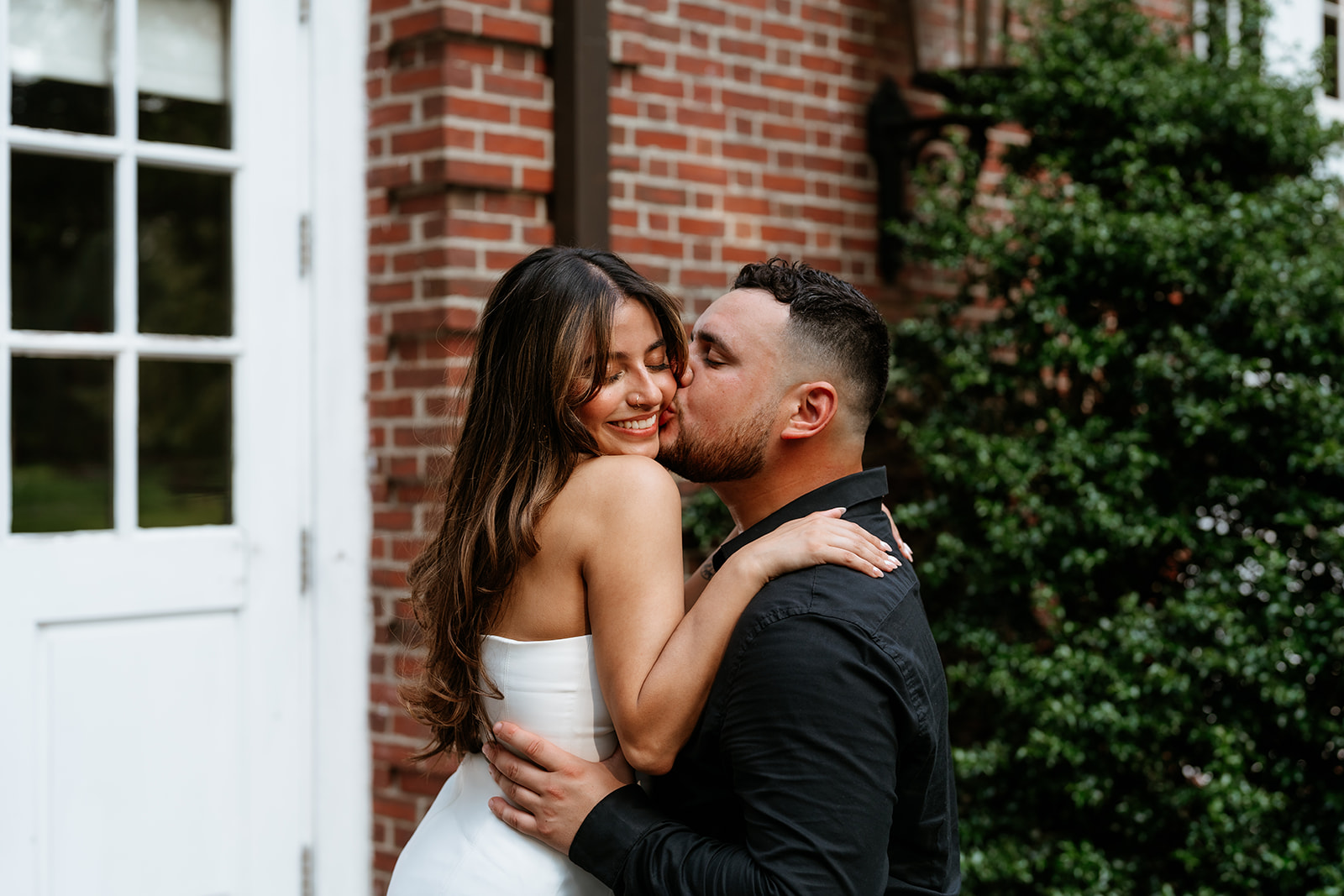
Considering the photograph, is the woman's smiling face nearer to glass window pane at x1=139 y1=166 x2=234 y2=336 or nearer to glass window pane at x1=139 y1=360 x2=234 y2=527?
glass window pane at x1=139 y1=360 x2=234 y2=527

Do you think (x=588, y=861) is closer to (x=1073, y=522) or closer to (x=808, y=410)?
(x=808, y=410)

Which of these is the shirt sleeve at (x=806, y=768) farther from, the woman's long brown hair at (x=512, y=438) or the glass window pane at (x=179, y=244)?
the glass window pane at (x=179, y=244)

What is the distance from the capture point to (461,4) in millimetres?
3744

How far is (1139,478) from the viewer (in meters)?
4.05

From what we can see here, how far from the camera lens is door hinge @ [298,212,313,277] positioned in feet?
12.4

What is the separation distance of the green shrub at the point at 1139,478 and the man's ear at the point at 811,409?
223 centimetres

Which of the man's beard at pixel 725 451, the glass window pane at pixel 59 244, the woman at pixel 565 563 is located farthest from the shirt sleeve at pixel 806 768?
the glass window pane at pixel 59 244

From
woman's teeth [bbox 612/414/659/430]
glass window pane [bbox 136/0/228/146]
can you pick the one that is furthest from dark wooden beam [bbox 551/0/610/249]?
woman's teeth [bbox 612/414/659/430]

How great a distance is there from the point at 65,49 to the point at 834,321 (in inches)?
105

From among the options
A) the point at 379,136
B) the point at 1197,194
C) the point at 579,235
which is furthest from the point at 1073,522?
the point at 379,136

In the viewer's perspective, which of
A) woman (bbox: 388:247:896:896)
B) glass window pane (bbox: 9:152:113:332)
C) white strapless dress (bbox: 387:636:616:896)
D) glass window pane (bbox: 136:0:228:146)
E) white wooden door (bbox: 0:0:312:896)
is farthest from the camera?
glass window pane (bbox: 9:152:113:332)

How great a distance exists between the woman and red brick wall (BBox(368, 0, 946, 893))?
1657 millimetres

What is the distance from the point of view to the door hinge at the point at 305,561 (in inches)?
148

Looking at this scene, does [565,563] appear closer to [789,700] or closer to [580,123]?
[789,700]
